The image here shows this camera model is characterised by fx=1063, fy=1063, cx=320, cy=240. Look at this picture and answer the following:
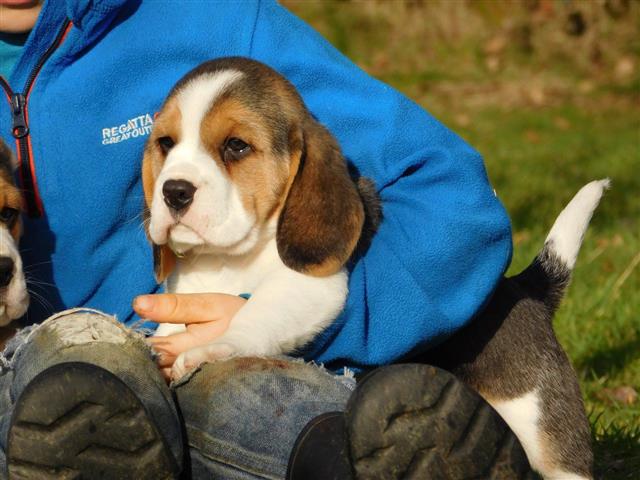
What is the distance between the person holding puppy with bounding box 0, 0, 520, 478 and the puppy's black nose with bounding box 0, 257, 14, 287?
245mm

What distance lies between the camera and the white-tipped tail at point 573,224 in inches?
154

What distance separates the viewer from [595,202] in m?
3.92

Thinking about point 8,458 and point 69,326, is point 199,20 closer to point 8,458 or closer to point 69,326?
point 69,326

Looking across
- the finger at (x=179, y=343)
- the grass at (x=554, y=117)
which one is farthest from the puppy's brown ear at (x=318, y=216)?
the grass at (x=554, y=117)

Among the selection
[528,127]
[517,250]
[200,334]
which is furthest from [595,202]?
[528,127]

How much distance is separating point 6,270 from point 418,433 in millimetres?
1531

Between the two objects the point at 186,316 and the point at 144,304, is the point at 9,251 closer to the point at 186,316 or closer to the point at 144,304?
the point at 144,304

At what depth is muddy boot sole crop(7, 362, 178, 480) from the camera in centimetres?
249

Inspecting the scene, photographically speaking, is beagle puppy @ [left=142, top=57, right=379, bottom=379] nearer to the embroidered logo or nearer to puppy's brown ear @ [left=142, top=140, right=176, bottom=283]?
puppy's brown ear @ [left=142, top=140, right=176, bottom=283]

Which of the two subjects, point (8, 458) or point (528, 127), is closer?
point (8, 458)

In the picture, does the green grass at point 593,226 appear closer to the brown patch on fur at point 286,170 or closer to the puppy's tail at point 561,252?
the puppy's tail at point 561,252

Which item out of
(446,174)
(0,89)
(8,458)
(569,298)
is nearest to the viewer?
(8,458)

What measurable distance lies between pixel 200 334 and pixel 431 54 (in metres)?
12.9

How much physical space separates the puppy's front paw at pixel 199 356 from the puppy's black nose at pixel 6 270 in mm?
718
